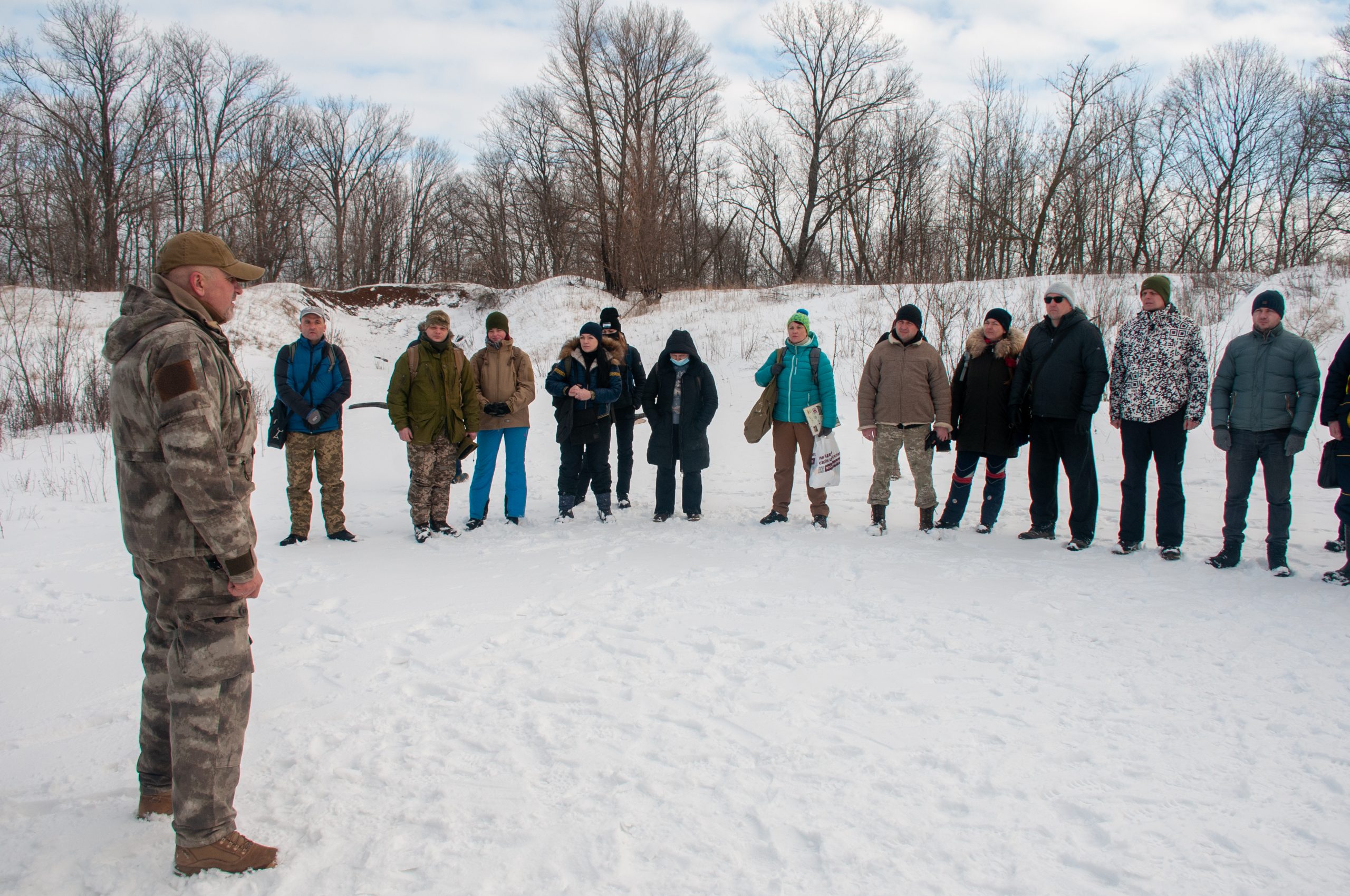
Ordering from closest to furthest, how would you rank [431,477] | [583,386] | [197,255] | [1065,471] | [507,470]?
[197,255], [1065,471], [431,477], [507,470], [583,386]

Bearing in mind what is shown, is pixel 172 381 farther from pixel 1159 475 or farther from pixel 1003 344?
pixel 1159 475

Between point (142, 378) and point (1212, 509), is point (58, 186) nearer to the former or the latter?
point (142, 378)

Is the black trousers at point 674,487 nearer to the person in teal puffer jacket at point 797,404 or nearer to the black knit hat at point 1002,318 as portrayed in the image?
the person in teal puffer jacket at point 797,404

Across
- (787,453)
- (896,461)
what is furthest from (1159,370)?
(787,453)

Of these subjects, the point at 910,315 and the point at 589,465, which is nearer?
the point at 910,315

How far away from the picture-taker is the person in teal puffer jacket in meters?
Result: 6.59

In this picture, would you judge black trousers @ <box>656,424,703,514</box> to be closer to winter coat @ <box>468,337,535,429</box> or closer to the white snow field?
the white snow field

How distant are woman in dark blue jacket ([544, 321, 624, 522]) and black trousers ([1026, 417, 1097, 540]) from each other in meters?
3.55

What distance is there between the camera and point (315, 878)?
2152 millimetres

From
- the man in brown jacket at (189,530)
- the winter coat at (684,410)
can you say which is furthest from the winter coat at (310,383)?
the man in brown jacket at (189,530)

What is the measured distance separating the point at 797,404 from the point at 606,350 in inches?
71.1

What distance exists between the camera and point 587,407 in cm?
682

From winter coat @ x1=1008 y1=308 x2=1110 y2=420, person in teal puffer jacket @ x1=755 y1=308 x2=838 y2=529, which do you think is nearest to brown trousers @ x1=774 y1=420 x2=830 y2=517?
person in teal puffer jacket @ x1=755 y1=308 x2=838 y2=529

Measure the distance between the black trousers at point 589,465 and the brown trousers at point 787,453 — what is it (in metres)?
1.54
